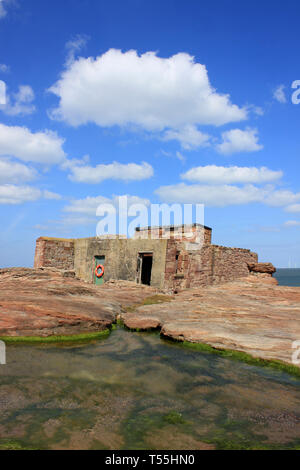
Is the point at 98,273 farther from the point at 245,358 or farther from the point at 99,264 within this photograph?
the point at 245,358

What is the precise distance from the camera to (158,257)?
573 inches

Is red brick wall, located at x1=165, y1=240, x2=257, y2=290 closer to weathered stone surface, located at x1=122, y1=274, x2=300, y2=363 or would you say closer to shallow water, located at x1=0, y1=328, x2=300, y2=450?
weathered stone surface, located at x1=122, y1=274, x2=300, y2=363

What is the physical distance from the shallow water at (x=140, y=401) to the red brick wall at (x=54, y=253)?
1372 centimetres

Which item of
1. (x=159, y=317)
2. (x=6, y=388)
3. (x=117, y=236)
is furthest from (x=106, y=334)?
(x=117, y=236)

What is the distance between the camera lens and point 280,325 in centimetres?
614

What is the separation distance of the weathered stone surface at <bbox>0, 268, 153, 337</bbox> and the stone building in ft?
16.7

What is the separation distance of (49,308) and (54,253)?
12848 mm

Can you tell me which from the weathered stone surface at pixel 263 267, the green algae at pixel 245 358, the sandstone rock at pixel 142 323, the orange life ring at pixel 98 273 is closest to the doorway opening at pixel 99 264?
the orange life ring at pixel 98 273

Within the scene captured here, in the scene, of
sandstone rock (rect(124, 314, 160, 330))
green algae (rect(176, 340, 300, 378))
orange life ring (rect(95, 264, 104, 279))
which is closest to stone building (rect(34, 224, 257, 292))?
orange life ring (rect(95, 264, 104, 279))

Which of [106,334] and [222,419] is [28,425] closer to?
[222,419]

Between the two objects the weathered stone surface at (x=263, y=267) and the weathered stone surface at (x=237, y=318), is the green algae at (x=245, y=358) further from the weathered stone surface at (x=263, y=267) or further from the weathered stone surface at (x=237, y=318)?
the weathered stone surface at (x=263, y=267)

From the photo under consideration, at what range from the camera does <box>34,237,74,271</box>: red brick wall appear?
1820 centimetres

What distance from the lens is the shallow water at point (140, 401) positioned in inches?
103

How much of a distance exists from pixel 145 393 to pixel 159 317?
3.74 m
